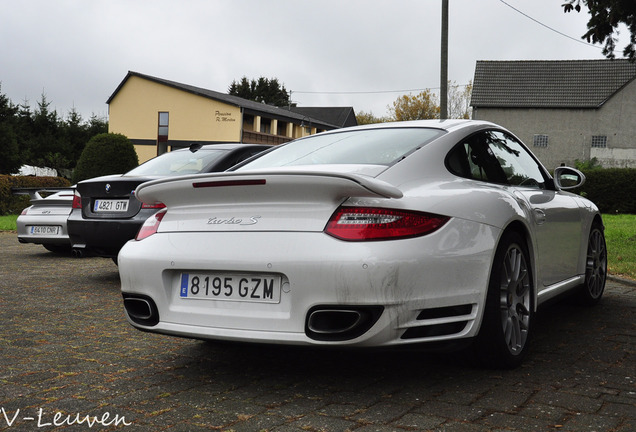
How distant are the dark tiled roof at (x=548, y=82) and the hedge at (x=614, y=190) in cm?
1975

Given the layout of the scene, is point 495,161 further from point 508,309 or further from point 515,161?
point 508,309

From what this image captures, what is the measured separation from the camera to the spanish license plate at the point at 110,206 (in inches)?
269

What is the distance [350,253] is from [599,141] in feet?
155

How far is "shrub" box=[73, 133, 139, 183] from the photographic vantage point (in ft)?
96.4

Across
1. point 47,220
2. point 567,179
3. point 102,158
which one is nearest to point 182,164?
point 47,220

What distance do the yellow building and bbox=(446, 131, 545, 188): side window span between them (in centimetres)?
4941

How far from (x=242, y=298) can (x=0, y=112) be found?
173 feet

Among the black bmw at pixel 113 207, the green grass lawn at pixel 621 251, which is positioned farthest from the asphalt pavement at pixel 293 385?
the green grass lawn at pixel 621 251

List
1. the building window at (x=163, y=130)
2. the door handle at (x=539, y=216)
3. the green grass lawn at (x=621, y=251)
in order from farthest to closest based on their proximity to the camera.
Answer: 1. the building window at (x=163, y=130)
2. the green grass lawn at (x=621, y=251)
3. the door handle at (x=539, y=216)

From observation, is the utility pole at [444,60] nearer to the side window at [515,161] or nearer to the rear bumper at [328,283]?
the side window at [515,161]

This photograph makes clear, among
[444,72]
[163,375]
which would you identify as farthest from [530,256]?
[444,72]

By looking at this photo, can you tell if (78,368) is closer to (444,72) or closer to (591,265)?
(591,265)

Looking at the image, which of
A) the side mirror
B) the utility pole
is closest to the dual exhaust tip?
the side mirror

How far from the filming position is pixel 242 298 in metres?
3.29
